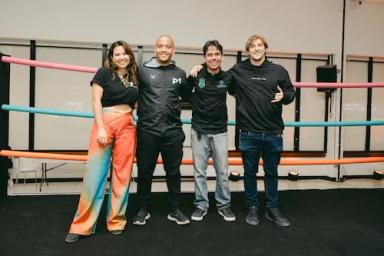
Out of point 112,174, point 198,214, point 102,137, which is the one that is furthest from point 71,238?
point 198,214

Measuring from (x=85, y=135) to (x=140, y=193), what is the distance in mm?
3781

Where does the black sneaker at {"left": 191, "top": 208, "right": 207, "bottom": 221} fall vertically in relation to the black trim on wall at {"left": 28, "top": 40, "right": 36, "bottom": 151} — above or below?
below

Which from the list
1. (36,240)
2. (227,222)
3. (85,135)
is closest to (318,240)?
(227,222)

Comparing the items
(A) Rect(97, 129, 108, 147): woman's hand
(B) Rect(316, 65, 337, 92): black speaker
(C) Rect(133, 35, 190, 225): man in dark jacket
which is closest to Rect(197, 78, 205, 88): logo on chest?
(C) Rect(133, 35, 190, 225): man in dark jacket

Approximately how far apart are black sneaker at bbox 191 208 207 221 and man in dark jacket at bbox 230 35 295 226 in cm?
28

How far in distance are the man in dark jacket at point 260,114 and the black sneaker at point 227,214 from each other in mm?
100

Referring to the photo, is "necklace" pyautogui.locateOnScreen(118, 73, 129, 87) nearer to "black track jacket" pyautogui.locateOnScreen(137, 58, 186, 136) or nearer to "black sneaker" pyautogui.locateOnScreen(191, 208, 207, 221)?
"black track jacket" pyautogui.locateOnScreen(137, 58, 186, 136)

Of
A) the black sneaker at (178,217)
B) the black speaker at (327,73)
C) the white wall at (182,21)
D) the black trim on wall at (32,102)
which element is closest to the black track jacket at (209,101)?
the black sneaker at (178,217)

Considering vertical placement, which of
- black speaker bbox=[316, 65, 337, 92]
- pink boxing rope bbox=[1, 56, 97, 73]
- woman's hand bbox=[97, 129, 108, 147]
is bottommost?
woman's hand bbox=[97, 129, 108, 147]

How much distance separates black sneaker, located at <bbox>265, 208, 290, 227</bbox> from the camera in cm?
199

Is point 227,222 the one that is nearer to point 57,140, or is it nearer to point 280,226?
point 280,226

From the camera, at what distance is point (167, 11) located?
524 centimetres

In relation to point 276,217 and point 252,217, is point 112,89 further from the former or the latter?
point 276,217

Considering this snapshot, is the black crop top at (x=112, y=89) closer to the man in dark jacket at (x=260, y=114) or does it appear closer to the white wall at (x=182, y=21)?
the man in dark jacket at (x=260, y=114)
